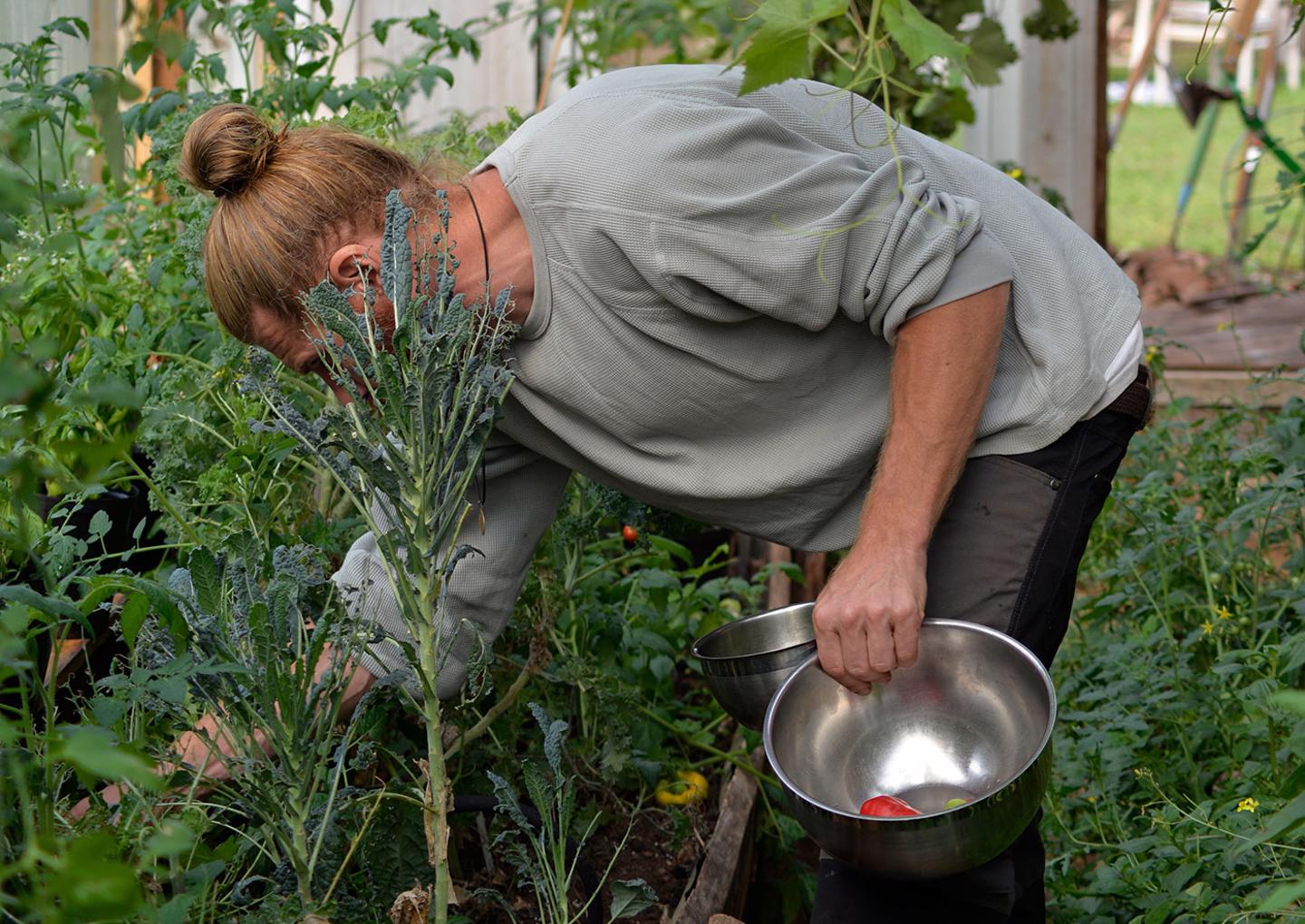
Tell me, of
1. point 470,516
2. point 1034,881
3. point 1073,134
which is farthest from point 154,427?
point 1073,134

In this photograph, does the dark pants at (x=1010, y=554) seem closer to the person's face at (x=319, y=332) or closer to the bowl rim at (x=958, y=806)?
the bowl rim at (x=958, y=806)

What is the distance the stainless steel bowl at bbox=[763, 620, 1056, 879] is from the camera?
1.61m

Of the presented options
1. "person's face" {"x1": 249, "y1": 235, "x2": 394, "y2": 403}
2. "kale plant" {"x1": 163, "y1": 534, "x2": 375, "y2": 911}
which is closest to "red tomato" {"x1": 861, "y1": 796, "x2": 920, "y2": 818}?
"kale plant" {"x1": 163, "y1": 534, "x2": 375, "y2": 911}

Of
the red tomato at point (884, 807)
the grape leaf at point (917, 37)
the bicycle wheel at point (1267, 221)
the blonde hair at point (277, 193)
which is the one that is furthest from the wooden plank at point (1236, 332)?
the grape leaf at point (917, 37)

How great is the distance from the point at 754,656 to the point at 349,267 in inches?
30.7

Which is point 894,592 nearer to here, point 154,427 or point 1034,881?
point 1034,881

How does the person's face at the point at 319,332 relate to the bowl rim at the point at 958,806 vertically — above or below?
above

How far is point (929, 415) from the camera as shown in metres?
1.79

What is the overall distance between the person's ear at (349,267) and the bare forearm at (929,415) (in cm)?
68

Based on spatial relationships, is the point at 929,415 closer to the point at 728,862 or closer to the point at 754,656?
the point at 754,656

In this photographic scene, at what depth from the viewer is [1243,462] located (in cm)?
272

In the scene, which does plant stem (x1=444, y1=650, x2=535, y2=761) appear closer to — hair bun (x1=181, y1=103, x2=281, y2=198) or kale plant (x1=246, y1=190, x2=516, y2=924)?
kale plant (x1=246, y1=190, x2=516, y2=924)

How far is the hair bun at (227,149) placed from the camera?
1.77 m

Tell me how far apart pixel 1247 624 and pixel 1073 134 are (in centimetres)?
269
